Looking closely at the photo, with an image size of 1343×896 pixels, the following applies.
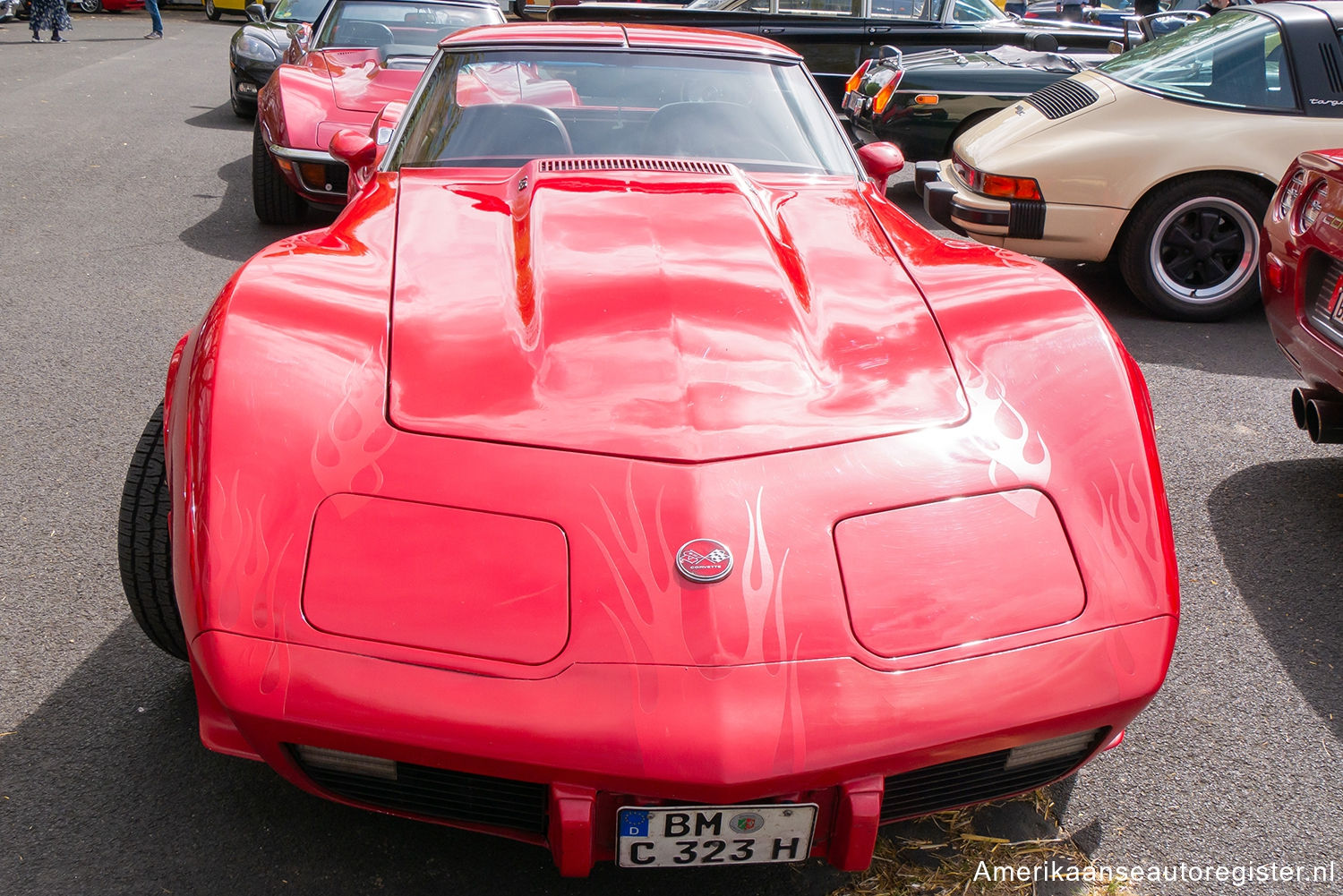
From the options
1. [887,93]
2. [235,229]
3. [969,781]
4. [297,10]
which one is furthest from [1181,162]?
[297,10]

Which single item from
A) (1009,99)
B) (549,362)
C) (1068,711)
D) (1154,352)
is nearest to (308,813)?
(549,362)

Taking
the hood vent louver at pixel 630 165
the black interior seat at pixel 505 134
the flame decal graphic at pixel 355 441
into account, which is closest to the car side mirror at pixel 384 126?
the black interior seat at pixel 505 134

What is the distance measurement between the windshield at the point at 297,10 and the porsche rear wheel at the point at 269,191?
4379 mm

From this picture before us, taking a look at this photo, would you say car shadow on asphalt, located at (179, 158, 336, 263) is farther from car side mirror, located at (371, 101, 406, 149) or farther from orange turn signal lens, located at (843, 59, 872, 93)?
orange turn signal lens, located at (843, 59, 872, 93)

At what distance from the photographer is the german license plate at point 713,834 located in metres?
1.64

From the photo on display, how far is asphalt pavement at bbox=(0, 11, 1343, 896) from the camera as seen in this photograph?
200 centimetres

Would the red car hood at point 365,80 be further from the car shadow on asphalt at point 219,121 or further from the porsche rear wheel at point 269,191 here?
the car shadow on asphalt at point 219,121

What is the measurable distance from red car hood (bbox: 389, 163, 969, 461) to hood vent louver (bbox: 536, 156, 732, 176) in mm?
161

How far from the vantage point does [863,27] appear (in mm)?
8570

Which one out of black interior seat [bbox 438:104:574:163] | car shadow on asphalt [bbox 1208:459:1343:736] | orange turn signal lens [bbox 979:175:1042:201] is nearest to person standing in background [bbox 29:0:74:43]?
orange turn signal lens [bbox 979:175:1042:201]

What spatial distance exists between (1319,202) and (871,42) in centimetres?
582

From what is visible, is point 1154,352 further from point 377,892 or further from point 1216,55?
point 377,892

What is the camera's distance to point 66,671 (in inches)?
96.4

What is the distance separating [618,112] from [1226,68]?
332 cm
